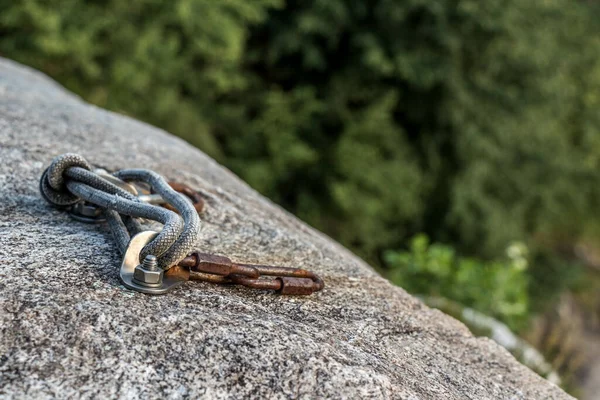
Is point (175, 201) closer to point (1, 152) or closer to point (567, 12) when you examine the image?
point (1, 152)

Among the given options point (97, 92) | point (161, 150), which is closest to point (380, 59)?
point (97, 92)

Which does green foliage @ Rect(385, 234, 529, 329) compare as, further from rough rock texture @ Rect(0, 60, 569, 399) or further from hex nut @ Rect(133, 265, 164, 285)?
hex nut @ Rect(133, 265, 164, 285)

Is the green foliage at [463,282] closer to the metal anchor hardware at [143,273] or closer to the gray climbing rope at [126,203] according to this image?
the gray climbing rope at [126,203]

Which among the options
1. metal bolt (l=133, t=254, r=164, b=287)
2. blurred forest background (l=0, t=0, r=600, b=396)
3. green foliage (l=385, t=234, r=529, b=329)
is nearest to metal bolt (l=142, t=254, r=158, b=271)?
metal bolt (l=133, t=254, r=164, b=287)

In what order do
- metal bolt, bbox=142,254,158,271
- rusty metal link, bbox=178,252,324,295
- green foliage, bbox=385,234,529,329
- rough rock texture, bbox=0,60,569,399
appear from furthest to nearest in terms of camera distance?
green foliage, bbox=385,234,529,329, rusty metal link, bbox=178,252,324,295, metal bolt, bbox=142,254,158,271, rough rock texture, bbox=0,60,569,399

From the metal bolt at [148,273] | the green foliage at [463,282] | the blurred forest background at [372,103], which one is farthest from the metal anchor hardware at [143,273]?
the blurred forest background at [372,103]

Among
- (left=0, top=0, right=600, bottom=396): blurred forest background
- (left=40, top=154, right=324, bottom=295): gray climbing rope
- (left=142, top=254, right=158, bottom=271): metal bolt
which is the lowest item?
(left=142, top=254, right=158, bottom=271): metal bolt

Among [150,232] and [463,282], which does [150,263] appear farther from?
[463,282]
